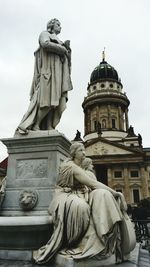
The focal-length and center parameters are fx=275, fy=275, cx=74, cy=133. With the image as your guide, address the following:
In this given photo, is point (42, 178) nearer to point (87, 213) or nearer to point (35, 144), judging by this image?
point (35, 144)

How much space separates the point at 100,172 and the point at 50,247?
52.5m

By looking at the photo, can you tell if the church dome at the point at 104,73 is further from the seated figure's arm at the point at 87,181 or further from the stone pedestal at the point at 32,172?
the seated figure's arm at the point at 87,181

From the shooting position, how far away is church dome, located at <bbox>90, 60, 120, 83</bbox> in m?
68.1

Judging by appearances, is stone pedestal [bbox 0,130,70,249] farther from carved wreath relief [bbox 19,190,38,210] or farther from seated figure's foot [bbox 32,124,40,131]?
seated figure's foot [bbox 32,124,40,131]

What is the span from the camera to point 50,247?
10.4ft

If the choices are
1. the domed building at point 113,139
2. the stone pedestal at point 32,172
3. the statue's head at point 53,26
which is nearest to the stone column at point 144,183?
the domed building at point 113,139

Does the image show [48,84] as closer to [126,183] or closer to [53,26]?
[53,26]

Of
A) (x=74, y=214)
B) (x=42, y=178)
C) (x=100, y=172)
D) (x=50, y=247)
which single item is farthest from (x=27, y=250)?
(x=100, y=172)

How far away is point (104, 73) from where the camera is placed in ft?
224

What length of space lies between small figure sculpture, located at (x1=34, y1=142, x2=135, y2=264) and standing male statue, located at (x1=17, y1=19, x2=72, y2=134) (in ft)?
5.63

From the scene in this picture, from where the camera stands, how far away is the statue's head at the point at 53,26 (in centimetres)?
527

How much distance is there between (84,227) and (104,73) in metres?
67.5

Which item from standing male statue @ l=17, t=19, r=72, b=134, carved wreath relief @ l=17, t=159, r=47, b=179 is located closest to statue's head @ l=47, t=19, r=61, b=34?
standing male statue @ l=17, t=19, r=72, b=134

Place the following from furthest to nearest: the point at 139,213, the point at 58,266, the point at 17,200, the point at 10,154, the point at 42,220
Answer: the point at 139,213, the point at 10,154, the point at 17,200, the point at 42,220, the point at 58,266
